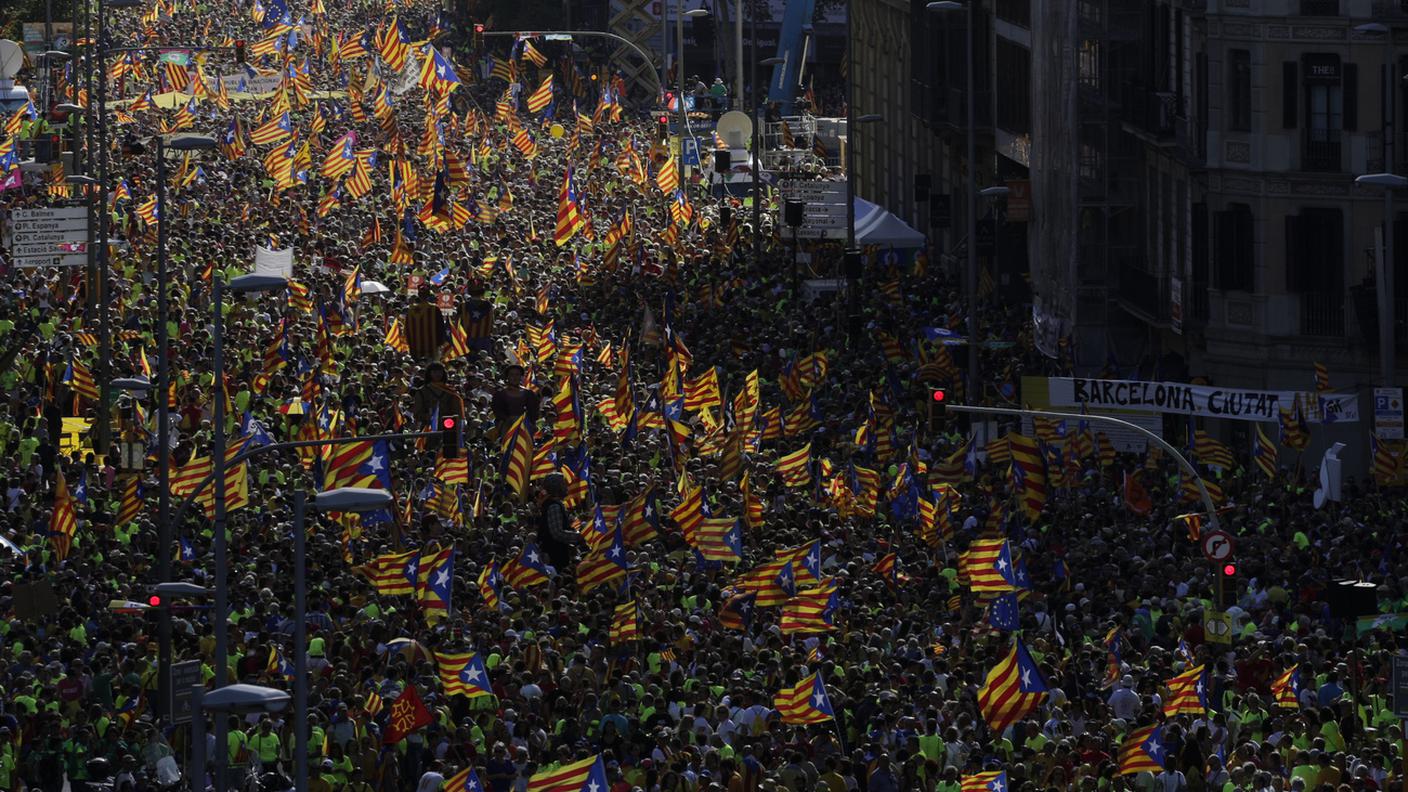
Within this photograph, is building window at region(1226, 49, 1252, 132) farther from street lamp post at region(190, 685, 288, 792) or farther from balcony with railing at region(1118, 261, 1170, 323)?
street lamp post at region(190, 685, 288, 792)

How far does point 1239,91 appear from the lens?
170ft

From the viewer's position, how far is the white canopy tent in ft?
232

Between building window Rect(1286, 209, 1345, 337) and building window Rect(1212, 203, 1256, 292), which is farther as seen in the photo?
building window Rect(1212, 203, 1256, 292)

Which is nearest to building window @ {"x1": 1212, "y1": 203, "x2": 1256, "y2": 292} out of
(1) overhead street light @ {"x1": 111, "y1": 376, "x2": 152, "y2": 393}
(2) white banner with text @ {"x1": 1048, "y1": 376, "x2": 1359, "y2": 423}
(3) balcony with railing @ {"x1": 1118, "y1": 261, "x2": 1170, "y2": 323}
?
(3) balcony with railing @ {"x1": 1118, "y1": 261, "x2": 1170, "y2": 323}

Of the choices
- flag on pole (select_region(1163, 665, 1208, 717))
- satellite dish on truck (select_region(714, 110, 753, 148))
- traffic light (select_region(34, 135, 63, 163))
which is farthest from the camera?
satellite dish on truck (select_region(714, 110, 753, 148))

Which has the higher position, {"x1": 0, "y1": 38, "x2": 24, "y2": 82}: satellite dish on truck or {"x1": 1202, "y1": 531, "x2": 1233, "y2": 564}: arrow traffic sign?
{"x1": 0, "y1": 38, "x2": 24, "y2": 82}: satellite dish on truck

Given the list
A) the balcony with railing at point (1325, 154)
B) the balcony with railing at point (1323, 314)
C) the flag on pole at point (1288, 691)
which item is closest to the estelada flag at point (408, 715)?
the flag on pole at point (1288, 691)

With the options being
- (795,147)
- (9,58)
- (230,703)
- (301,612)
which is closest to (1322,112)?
(301,612)

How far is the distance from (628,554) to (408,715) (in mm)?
8159

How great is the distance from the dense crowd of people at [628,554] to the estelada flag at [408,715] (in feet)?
0.11

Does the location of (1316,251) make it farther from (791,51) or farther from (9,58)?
(791,51)

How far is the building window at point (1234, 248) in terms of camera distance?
5156cm

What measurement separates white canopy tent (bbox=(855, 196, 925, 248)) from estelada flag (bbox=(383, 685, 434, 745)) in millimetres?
40678

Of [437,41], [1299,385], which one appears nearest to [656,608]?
[1299,385]
